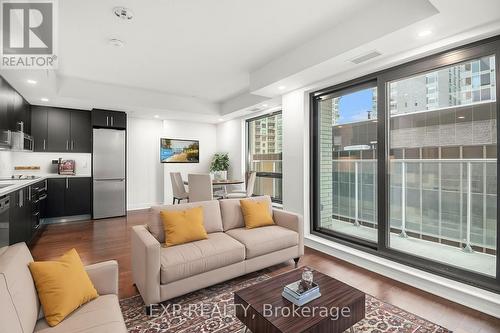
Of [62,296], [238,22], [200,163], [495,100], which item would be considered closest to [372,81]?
[495,100]

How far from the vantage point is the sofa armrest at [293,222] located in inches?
124

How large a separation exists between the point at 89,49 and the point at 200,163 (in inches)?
164

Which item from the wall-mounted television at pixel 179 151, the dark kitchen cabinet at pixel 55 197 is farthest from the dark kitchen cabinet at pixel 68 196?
the wall-mounted television at pixel 179 151

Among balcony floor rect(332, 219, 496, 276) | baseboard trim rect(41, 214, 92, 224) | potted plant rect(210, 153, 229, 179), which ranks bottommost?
baseboard trim rect(41, 214, 92, 224)

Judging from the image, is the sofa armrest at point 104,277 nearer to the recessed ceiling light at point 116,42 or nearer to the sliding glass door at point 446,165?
the recessed ceiling light at point 116,42

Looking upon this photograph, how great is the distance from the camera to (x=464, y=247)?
8.59ft

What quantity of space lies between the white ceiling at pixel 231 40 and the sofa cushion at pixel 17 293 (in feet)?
7.51

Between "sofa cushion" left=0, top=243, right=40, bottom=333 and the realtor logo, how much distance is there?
2.30 m

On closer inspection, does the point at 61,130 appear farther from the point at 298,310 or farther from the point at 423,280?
the point at 423,280

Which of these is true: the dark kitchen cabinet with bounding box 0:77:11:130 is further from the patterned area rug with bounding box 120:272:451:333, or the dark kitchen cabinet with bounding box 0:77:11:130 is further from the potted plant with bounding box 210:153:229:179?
the potted plant with bounding box 210:153:229:179

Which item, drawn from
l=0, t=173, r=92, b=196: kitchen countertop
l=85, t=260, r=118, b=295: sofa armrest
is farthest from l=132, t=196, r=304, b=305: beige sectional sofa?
l=0, t=173, r=92, b=196: kitchen countertop

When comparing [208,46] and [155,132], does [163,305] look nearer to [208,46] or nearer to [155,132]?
[208,46]

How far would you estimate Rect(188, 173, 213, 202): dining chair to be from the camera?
4.58m

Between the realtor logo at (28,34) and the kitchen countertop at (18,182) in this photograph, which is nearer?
the realtor logo at (28,34)
